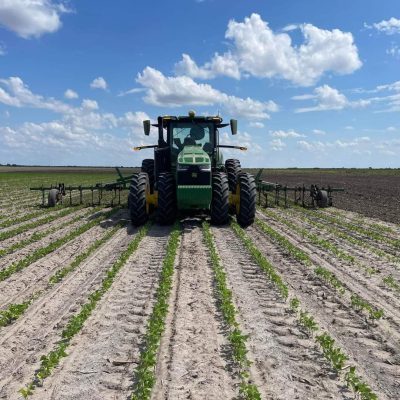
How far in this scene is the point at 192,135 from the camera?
12.9 metres

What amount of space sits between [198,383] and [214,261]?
423 cm

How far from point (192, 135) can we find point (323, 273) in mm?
6911

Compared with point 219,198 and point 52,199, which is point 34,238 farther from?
point 52,199

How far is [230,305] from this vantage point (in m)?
5.62

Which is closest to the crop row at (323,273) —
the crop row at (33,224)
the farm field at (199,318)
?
the farm field at (199,318)

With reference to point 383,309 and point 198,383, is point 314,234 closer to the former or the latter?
point 383,309

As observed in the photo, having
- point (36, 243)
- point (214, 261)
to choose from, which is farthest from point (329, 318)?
point (36, 243)

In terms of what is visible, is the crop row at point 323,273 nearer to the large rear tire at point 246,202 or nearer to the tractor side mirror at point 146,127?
the large rear tire at point 246,202

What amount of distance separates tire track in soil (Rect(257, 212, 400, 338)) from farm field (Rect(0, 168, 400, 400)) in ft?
0.09

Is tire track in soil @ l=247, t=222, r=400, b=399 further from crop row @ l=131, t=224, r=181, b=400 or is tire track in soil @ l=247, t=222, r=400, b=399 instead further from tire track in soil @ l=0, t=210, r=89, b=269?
tire track in soil @ l=0, t=210, r=89, b=269

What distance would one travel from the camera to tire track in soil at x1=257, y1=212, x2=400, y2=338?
5312mm

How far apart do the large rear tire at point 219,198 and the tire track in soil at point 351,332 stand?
3989 millimetres

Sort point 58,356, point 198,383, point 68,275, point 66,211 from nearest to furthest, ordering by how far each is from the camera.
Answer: point 198,383 < point 58,356 < point 68,275 < point 66,211

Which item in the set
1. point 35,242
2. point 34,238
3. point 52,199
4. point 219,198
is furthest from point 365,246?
point 52,199
